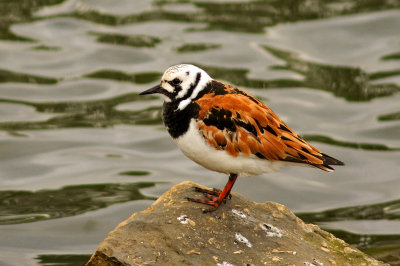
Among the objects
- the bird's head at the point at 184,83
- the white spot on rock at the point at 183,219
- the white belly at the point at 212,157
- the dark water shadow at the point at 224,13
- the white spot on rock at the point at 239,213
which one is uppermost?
the dark water shadow at the point at 224,13

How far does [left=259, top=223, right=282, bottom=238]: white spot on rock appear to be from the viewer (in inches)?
336

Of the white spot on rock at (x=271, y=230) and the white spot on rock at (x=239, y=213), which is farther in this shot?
the white spot on rock at (x=239, y=213)

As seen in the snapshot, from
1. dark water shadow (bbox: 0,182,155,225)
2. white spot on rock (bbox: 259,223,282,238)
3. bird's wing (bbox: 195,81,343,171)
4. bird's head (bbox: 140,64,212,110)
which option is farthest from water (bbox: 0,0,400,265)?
bird's head (bbox: 140,64,212,110)

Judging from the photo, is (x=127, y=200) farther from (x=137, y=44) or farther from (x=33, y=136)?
(x=137, y=44)

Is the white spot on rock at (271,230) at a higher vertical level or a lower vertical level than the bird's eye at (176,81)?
lower

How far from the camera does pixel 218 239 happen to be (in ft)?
27.1

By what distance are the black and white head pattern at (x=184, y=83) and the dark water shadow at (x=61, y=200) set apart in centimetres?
495

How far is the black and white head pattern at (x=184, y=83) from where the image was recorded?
868 cm

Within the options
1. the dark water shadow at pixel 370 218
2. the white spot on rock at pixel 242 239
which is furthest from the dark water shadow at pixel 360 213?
the white spot on rock at pixel 242 239

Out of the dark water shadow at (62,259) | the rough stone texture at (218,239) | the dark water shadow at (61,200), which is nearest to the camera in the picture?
the rough stone texture at (218,239)

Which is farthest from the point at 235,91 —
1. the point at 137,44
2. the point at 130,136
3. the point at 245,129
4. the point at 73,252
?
the point at 137,44

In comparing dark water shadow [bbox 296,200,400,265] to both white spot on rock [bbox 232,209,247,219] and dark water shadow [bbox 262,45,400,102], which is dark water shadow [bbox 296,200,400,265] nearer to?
white spot on rock [bbox 232,209,247,219]

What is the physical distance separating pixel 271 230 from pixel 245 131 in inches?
46.7

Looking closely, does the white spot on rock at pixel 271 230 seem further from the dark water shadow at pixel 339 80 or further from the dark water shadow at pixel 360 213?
the dark water shadow at pixel 339 80
